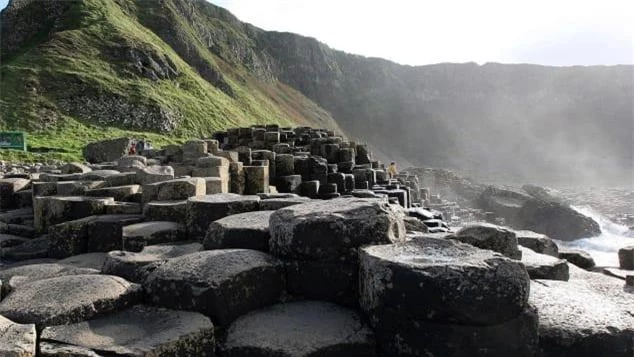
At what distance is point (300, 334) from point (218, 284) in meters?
0.70

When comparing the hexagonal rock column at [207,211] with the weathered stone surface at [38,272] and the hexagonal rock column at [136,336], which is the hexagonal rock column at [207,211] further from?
the hexagonal rock column at [136,336]

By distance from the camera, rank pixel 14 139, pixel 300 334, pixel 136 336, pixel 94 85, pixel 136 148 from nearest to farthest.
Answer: pixel 136 336
pixel 300 334
pixel 136 148
pixel 14 139
pixel 94 85

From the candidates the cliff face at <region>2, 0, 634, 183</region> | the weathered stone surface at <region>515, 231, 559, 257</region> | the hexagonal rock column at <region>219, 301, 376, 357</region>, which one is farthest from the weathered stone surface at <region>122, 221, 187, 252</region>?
the cliff face at <region>2, 0, 634, 183</region>

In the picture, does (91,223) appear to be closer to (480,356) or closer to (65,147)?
(480,356)

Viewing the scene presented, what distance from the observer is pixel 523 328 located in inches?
138

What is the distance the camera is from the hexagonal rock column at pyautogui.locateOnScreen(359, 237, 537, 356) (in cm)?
338

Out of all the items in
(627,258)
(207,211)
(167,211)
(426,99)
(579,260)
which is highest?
(426,99)

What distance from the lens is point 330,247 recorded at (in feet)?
13.5

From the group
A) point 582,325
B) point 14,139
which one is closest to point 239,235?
point 582,325

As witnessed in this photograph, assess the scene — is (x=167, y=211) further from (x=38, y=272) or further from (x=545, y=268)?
(x=545, y=268)

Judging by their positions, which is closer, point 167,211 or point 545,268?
point 545,268

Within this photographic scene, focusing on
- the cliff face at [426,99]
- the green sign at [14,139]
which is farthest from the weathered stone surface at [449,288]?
the cliff face at [426,99]

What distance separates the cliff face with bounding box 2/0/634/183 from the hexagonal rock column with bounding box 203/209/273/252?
57.4 meters

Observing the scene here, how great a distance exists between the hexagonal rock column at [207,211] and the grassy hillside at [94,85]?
77.0 feet
